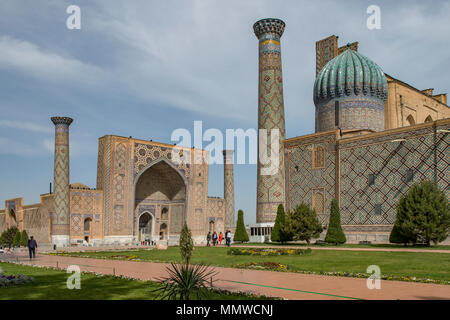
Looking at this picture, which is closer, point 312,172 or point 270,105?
point 312,172

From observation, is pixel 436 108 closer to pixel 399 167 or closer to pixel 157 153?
pixel 399 167

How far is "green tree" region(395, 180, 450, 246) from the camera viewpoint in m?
14.8

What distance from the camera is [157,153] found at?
28.7 meters

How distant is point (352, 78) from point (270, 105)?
465cm

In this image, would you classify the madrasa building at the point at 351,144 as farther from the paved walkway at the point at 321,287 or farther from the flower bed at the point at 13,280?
the flower bed at the point at 13,280

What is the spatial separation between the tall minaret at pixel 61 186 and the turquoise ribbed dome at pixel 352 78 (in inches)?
573

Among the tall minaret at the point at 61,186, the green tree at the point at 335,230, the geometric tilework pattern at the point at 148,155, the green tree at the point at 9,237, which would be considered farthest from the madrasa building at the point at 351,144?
the green tree at the point at 9,237

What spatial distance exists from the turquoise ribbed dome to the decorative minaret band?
34.1 feet

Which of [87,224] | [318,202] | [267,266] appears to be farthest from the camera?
[87,224]

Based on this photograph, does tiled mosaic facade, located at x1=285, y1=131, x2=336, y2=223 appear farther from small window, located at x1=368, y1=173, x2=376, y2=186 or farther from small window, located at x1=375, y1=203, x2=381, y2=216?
small window, located at x1=375, y1=203, x2=381, y2=216

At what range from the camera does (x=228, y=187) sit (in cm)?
3303

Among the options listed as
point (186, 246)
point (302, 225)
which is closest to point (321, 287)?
point (186, 246)

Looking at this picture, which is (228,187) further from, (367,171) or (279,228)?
(367,171)
